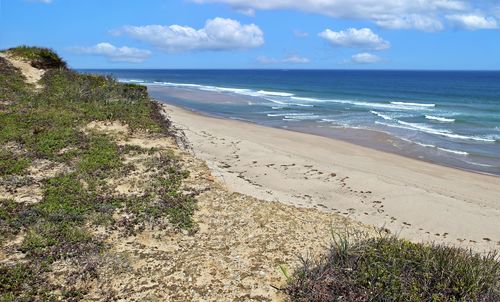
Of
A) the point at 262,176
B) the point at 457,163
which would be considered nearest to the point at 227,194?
the point at 262,176

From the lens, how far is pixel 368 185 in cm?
1827

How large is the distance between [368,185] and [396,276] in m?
11.6

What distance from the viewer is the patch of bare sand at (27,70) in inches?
906

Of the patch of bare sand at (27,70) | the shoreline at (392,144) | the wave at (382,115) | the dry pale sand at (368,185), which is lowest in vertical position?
the dry pale sand at (368,185)

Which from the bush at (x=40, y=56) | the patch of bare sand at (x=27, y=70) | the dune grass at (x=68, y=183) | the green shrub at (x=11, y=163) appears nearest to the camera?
the dune grass at (x=68, y=183)

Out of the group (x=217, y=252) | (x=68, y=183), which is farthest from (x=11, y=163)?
(x=217, y=252)

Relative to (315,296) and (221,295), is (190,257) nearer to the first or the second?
(221,295)

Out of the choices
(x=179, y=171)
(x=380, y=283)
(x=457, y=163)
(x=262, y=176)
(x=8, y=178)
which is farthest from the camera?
(x=457, y=163)

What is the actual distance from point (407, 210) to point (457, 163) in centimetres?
1052

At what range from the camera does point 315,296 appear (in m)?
7.08

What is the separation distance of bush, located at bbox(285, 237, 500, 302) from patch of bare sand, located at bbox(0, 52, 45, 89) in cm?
1970

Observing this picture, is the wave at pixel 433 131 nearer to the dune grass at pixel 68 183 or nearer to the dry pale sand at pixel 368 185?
the dry pale sand at pixel 368 185

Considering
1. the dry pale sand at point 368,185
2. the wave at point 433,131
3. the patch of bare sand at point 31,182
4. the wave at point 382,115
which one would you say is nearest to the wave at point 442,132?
the wave at point 433,131

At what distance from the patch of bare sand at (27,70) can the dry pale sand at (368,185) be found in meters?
9.18
